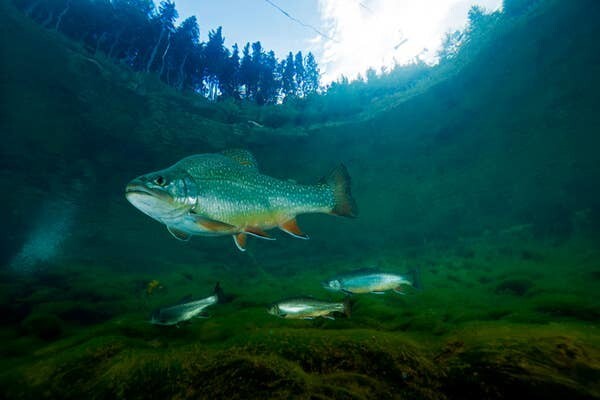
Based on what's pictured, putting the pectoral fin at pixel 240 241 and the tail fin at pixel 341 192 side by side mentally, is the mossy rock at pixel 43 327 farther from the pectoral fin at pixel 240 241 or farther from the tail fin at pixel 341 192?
the tail fin at pixel 341 192

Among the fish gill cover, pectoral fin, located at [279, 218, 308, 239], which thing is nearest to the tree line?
the fish gill cover

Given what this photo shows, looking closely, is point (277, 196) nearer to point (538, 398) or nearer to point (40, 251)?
point (538, 398)

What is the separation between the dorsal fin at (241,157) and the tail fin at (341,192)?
40.5 inches

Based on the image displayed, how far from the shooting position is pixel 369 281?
5.47 metres

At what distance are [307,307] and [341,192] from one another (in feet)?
6.68

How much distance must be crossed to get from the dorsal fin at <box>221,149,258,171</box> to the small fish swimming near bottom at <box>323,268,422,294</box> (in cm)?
329

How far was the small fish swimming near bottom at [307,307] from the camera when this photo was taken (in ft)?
14.1

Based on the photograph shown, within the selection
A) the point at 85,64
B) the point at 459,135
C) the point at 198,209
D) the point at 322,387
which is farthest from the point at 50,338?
the point at 459,135

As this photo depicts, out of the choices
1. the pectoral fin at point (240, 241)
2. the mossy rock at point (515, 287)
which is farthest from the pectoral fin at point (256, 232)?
the mossy rock at point (515, 287)

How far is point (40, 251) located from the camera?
48125mm

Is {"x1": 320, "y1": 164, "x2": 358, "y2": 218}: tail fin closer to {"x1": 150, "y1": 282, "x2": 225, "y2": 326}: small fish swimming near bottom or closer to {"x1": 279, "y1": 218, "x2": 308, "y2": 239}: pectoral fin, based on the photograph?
{"x1": 279, "y1": 218, "x2": 308, "y2": 239}: pectoral fin

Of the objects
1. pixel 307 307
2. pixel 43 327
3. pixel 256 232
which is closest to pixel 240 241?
pixel 256 232

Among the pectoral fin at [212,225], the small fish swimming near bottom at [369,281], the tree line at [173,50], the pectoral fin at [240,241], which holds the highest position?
the tree line at [173,50]

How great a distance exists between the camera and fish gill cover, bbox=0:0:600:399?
233 centimetres
